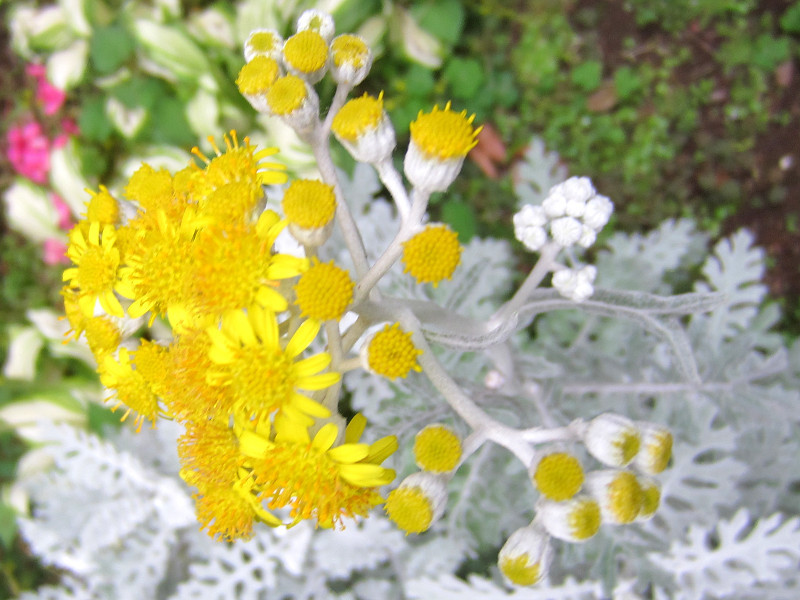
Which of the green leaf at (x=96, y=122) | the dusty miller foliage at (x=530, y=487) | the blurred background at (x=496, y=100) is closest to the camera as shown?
the dusty miller foliage at (x=530, y=487)

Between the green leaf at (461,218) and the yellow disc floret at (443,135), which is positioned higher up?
the yellow disc floret at (443,135)

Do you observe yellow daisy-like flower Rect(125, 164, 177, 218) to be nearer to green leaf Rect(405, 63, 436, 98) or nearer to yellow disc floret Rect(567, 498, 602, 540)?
yellow disc floret Rect(567, 498, 602, 540)

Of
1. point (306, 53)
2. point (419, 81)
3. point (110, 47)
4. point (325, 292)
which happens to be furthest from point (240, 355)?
point (110, 47)

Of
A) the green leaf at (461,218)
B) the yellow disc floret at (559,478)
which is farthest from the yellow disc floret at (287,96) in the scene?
the green leaf at (461,218)

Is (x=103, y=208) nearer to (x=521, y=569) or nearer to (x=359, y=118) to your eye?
(x=359, y=118)

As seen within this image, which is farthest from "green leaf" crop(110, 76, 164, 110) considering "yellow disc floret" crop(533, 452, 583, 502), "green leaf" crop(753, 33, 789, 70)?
"green leaf" crop(753, 33, 789, 70)

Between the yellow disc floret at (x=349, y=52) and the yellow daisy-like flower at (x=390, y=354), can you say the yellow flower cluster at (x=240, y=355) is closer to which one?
the yellow daisy-like flower at (x=390, y=354)

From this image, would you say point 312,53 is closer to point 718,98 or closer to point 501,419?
point 501,419
